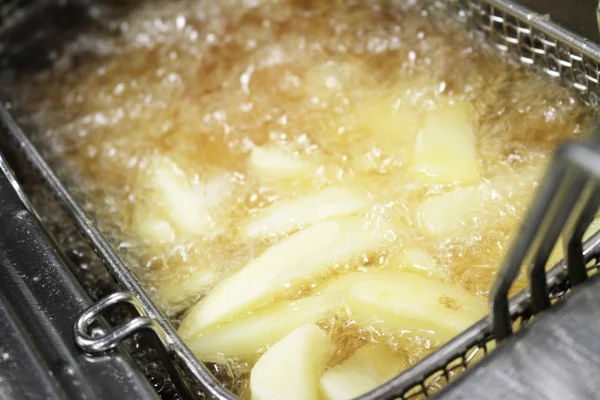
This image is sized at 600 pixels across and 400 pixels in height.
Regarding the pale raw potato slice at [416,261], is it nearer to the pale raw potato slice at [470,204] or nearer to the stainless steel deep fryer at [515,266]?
the pale raw potato slice at [470,204]

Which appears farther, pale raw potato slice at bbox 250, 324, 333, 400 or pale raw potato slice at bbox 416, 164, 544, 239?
pale raw potato slice at bbox 416, 164, 544, 239

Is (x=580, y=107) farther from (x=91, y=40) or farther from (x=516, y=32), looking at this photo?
(x=91, y=40)

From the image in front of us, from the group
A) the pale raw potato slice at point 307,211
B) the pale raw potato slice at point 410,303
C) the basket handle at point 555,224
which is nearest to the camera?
the basket handle at point 555,224

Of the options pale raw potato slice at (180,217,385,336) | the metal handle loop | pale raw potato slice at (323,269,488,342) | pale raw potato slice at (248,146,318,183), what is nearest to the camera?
the metal handle loop

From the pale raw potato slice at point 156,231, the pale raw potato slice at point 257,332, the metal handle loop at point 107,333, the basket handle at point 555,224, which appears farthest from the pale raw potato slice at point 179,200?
the basket handle at point 555,224

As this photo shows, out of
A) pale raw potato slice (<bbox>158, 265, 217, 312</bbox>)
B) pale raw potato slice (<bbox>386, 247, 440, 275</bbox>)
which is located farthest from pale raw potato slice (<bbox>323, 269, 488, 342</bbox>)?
pale raw potato slice (<bbox>158, 265, 217, 312</bbox>)

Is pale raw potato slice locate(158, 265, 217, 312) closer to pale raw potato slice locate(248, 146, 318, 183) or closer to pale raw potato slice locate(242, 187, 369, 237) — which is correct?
pale raw potato slice locate(242, 187, 369, 237)
